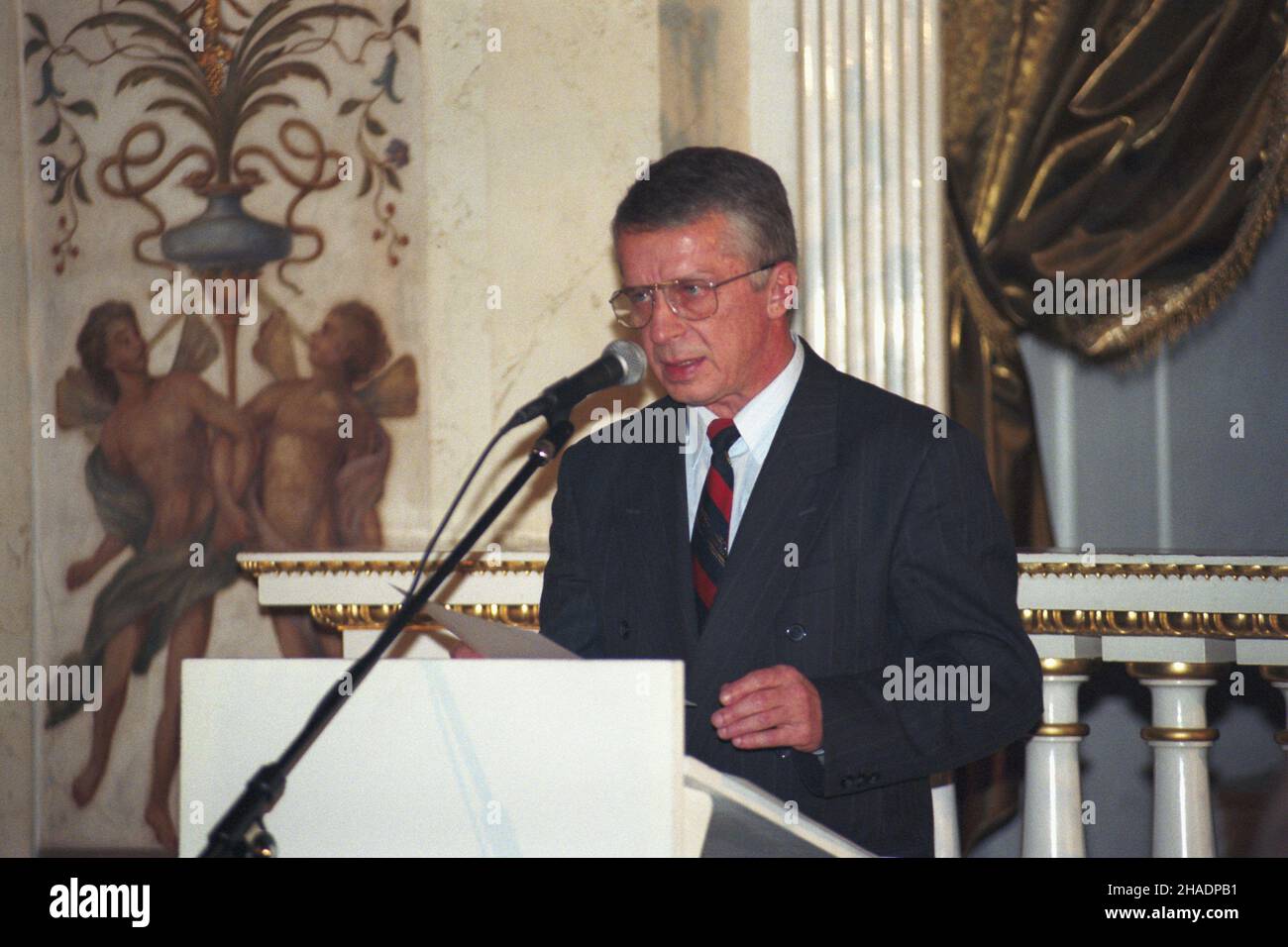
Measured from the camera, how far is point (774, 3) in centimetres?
379

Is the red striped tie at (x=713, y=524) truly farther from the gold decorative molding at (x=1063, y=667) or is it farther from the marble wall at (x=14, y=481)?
the marble wall at (x=14, y=481)

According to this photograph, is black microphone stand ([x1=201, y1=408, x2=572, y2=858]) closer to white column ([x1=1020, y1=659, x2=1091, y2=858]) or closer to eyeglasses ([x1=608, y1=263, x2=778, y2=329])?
eyeglasses ([x1=608, y1=263, x2=778, y2=329])

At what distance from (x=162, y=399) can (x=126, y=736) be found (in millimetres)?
964

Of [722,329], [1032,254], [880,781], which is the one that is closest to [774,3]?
[1032,254]

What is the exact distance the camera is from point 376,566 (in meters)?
3.50

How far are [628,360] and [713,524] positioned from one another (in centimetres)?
47

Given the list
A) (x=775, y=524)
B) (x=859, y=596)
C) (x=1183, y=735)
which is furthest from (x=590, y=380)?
(x=1183, y=735)

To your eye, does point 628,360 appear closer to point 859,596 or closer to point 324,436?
point 859,596

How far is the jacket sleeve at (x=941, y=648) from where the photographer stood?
2.18 m

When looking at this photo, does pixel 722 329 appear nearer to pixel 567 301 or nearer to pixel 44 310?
pixel 567 301

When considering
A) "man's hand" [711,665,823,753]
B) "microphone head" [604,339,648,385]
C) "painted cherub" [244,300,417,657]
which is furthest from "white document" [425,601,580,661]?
"painted cherub" [244,300,417,657]

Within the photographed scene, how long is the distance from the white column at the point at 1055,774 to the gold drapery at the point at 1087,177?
127 centimetres

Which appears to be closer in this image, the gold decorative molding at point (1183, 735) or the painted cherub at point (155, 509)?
Result: the gold decorative molding at point (1183, 735)

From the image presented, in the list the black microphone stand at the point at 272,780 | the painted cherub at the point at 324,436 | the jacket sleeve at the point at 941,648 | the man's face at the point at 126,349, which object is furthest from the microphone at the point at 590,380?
the man's face at the point at 126,349
